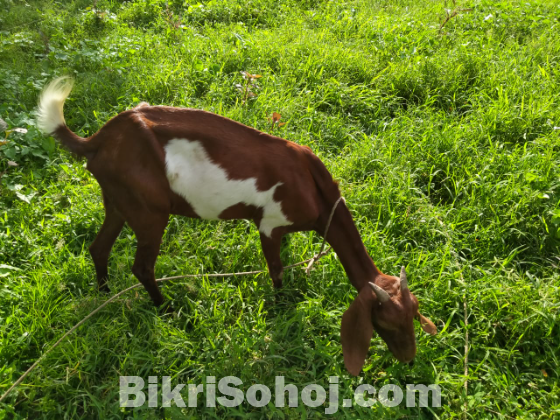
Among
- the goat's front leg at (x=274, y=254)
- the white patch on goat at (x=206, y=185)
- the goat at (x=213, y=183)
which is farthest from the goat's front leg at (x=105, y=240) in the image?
the goat's front leg at (x=274, y=254)

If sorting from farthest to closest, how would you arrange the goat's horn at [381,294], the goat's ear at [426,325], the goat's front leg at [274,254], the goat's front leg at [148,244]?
1. the goat's front leg at [274,254]
2. the goat's front leg at [148,244]
3. the goat's ear at [426,325]
4. the goat's horn at [381,294]

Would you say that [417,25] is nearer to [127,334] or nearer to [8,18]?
[127,334]

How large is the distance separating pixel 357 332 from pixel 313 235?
112cm

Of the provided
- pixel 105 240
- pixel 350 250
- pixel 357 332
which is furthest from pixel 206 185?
pixel 357 332

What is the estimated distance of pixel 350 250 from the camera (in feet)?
8.55

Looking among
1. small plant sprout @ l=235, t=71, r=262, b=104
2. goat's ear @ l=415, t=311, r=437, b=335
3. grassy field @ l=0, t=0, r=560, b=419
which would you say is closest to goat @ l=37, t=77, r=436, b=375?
goat's ear @ l=415, t=311, r=437, b=335

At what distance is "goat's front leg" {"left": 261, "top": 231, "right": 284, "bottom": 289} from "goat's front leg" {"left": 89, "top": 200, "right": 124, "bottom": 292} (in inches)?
37.7

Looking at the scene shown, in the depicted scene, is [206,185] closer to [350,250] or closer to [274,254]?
[274,254]

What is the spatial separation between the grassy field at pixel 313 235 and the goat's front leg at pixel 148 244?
22 cm

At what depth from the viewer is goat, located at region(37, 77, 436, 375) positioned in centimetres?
240

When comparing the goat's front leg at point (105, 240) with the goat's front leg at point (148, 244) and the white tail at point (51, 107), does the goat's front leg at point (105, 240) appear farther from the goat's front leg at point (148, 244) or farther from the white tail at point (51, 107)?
the white tail at point (51, 107)

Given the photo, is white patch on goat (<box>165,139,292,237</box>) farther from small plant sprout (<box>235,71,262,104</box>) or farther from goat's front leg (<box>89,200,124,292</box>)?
small plant sprout (<box>235,71,262,104</box>)

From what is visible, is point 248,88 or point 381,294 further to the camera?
point 248,88

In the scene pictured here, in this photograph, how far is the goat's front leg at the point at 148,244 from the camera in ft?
8.18
